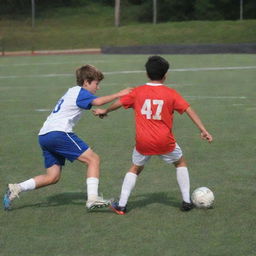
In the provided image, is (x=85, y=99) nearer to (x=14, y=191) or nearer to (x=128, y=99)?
(x=128, y=99)

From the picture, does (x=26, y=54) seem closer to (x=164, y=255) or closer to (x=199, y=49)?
(x=199, y=49)

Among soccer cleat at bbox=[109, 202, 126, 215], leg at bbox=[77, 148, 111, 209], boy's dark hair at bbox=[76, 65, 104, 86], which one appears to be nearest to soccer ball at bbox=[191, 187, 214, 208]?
soccer cleat at bbox=[109, 202, 126, 215]

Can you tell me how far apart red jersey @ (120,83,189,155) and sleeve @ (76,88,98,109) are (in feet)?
1.06

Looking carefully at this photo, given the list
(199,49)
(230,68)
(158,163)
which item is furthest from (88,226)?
(199,49)

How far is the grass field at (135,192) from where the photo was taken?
21.1 feet

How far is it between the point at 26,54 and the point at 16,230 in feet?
104

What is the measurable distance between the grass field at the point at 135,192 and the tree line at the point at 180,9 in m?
35.8

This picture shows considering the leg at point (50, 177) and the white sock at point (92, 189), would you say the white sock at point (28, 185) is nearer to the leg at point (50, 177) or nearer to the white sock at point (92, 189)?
the leg at point (50, 177)

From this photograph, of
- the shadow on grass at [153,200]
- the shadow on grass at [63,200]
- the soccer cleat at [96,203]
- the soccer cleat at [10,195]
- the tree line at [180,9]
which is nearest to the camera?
the soccer cleat at [96,203]

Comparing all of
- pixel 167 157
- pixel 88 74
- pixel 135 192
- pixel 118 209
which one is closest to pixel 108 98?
pixel 88 74

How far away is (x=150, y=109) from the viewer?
729 centimetres

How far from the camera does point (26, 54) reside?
125 feet

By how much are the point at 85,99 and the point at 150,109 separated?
0.66 meters

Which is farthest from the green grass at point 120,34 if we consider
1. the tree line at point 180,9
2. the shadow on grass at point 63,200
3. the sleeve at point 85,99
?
the sleeve at point 85,99
